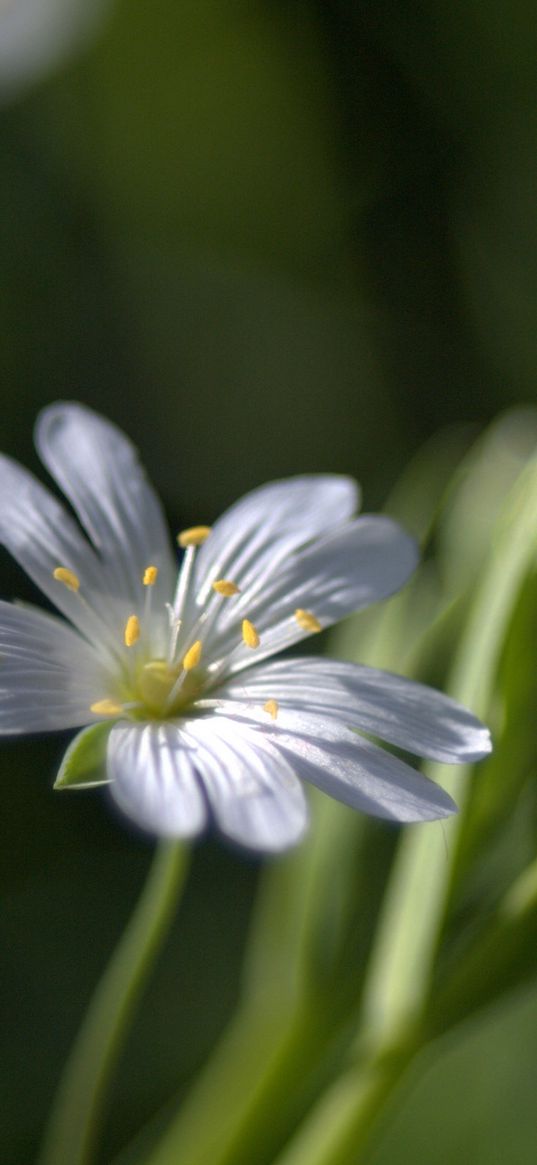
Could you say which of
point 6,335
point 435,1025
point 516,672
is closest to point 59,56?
point 6,335

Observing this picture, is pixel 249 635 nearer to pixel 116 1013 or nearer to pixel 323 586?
pixel 323 586

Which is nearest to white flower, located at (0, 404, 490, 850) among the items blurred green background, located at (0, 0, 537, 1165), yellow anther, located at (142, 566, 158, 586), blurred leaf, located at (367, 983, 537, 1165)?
yellow anther, located at (142, 566, 158, 586)

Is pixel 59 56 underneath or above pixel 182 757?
above

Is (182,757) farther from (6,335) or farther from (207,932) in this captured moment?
(6,335)

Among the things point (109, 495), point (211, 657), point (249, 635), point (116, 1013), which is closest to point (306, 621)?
point (249, 635)

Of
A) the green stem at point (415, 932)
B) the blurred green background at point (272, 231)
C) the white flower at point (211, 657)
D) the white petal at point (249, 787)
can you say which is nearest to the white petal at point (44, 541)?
the white flower at point (211, 657)

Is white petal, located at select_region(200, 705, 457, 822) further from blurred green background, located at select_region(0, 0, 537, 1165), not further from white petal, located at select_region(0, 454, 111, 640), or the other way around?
blurred green background, located at select_region(0, 0, 537, 1165)
